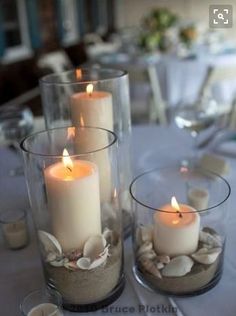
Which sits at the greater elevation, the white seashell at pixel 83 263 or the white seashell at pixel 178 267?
the white seashell at pixel 83 263

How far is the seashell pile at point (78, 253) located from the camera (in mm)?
382

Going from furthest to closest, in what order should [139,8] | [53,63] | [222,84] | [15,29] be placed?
[139,8] → [15,29] → [53,63] → [222,84]

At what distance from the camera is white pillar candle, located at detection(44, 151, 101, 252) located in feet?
1.23

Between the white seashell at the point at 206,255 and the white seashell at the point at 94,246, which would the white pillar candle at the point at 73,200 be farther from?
the white seashell at the point at 206,255

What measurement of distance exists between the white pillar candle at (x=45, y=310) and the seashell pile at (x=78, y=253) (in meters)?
0.04

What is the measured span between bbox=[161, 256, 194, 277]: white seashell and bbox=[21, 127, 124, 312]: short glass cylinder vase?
5cm

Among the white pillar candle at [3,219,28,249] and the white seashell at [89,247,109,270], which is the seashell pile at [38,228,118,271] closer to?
the white seashell at [89,247,109,270]

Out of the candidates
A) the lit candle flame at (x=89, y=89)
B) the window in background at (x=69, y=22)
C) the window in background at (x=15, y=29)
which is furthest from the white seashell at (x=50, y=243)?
the window in background at (x=69, y=22)

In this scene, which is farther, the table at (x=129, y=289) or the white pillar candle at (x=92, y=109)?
the white pillar candle at (x=92, y=109)

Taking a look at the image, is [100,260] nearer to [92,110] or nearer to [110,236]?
[110,236]

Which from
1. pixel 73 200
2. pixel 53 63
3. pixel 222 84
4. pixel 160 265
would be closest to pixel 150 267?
pixel 160 265

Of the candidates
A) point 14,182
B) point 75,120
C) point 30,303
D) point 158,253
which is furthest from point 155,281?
point 14,182

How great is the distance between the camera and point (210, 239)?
1.42ft

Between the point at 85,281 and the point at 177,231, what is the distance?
11 cm
